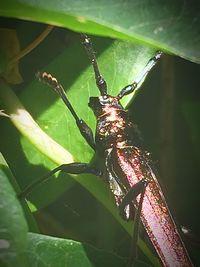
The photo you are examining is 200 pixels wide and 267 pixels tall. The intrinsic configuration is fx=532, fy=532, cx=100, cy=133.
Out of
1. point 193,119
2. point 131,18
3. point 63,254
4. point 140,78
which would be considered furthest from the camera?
point 193,119

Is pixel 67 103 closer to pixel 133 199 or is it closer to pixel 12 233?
pixel 133 199

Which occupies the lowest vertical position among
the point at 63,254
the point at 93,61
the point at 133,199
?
the point at 63,254

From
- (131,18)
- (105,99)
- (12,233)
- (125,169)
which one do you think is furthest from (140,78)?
(12,233)

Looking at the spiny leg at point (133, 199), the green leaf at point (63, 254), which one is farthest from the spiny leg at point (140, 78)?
the green leaf at point (63, 254)

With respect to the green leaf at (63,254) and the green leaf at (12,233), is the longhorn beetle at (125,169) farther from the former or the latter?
the green leaf at (12,233)

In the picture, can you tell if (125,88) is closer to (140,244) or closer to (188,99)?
(188,99)

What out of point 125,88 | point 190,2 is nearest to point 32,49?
point 125,88
